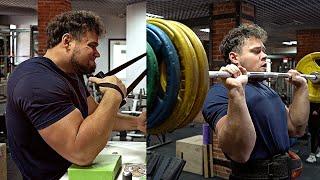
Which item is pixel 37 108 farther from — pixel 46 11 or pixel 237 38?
pixel 46 11

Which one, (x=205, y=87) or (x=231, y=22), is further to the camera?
(x=231, y=22)

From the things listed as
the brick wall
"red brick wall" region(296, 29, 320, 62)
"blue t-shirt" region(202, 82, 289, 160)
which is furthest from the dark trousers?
"red brick wall" region(296, 29, 320, 62)

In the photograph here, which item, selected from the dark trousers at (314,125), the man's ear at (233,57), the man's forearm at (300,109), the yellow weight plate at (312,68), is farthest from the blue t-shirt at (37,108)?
the dark trousers at (314,125)

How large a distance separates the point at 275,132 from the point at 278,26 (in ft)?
11.6

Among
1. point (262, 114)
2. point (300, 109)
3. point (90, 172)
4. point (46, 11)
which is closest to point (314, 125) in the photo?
point (300, 109)

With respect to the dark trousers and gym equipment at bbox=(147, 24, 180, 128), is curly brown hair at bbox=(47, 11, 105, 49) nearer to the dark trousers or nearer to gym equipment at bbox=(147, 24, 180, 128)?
gym equipment at bbox=(147, 24, 180, 128)

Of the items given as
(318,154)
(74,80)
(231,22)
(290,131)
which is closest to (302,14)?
(318,154)

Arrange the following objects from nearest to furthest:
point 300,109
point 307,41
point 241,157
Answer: point 241,157 → point 300,109 → point 307,41

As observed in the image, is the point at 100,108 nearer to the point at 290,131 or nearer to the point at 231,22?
the point at 290,131

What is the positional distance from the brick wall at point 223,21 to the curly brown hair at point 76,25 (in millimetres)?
815

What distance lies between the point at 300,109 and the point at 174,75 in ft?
2.66

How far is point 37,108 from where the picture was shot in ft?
1.92

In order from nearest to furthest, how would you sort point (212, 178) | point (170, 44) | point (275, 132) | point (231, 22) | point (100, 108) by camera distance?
point (170, 44) → point (100, 108) → point (275, 132) → point (231, 22) → point (212, 178)

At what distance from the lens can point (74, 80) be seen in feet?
2.38
